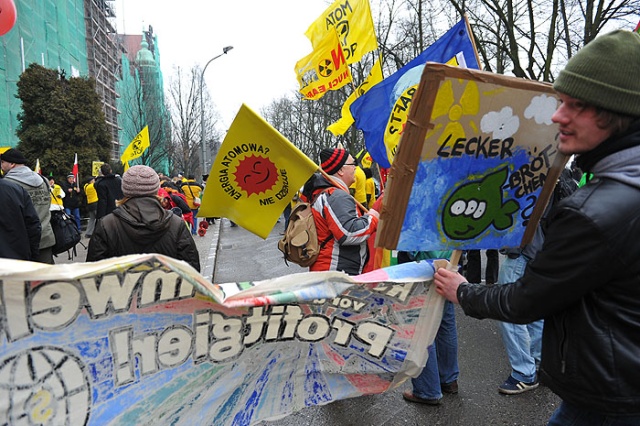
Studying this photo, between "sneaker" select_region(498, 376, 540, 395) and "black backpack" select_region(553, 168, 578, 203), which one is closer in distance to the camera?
"black backpack" select_region(553, 168, 578, 203)

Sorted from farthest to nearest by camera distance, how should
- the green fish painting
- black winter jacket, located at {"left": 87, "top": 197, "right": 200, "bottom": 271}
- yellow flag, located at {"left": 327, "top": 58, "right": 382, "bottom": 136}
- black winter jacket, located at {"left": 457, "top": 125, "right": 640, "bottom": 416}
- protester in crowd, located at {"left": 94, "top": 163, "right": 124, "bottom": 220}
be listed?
protester in crowd, located at {"left": 94, "top": 163, "right": 124, "bottom": 220}, yellow flag, located at {"left": 327, "top": 58, "right": 382, "bottom": 136}, black winter jacket, located at {"left": 87, "top": 197, "right": 200, "bottom": 271}, the green fish painting, black winter jacket, located at {"left": 457, "top": 125, "right": 640, "bottom": 416}

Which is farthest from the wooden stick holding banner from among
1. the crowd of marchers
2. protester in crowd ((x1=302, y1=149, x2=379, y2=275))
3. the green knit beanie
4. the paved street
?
the paved street

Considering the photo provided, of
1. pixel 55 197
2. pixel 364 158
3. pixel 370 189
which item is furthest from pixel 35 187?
pixel 364 158

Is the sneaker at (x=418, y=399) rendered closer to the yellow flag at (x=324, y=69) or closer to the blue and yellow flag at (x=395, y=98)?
the blue and yellow flag at (x=395, y=98)

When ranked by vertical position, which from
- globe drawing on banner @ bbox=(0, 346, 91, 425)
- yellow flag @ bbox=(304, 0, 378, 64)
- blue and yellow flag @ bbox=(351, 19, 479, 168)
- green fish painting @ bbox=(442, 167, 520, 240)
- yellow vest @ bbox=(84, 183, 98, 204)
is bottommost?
globe drawing on banner @ bbox=(0, 346, 91, 425)

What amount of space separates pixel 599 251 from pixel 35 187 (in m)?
5.43

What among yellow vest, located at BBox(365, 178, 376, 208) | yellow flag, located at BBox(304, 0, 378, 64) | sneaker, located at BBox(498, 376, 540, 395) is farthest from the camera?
yellow vest, located at BBox(365, 178, 376, 208)

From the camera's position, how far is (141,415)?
6.28 feet

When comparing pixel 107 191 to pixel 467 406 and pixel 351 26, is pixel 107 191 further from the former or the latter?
pixel 467 406

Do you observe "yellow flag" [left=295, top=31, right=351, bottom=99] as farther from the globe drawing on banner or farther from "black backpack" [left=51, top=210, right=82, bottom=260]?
the globe drawing on banner

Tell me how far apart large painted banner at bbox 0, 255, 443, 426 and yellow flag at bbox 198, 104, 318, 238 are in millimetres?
1035

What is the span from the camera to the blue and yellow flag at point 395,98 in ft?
13.4

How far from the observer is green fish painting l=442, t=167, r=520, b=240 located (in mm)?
2082

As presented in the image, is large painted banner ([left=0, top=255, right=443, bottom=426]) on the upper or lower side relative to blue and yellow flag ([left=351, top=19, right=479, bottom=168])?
lower
